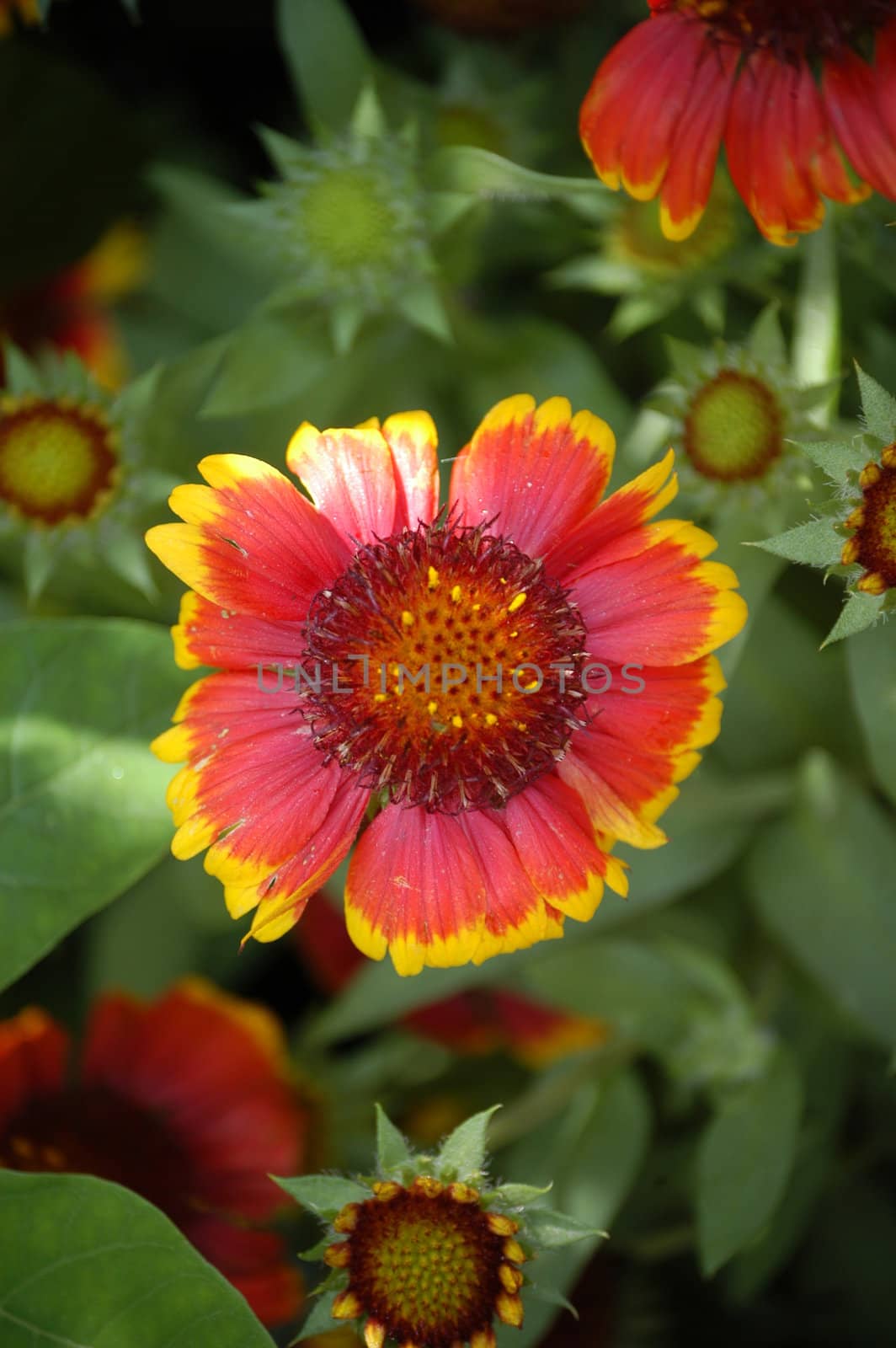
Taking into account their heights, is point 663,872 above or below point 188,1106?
above

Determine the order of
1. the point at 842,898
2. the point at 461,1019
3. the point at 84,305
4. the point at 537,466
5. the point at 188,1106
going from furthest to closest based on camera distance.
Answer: the point at 84,305 → the point at 461,1019 → the point at 188,1106 → the point at 842,898 → the point at 537,466

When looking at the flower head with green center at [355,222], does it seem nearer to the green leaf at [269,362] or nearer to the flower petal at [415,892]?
the green leaf at [269,362]

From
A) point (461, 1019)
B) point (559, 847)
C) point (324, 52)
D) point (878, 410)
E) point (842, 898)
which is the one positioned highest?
point (324, 52)

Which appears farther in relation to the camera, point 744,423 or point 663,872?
point 663,872

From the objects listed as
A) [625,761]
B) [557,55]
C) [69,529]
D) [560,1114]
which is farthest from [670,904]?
[557,55]

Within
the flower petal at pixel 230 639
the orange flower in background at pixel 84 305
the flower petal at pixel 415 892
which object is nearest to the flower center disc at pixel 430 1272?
the flower petal at pixel 415 892

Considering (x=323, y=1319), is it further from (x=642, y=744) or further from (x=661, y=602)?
(x=661, y=602)

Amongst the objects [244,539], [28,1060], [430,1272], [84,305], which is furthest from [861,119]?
[84,305]

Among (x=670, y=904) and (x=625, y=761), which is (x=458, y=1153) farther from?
(x=670, y=904)
